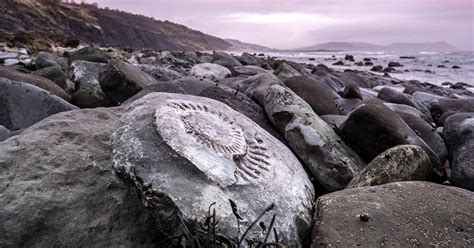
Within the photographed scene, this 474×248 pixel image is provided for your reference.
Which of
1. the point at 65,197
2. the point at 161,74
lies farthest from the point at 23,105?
the point at 161,74

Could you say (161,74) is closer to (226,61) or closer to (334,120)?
(334,120)

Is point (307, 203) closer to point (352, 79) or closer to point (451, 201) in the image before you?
point (451, 201)

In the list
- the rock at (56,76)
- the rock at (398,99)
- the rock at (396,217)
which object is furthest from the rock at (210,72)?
the rock at (396,217)

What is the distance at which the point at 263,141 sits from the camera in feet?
9.82

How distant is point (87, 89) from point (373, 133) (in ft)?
12.1

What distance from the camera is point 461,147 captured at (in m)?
4.03

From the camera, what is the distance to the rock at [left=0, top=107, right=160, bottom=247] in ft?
7.34

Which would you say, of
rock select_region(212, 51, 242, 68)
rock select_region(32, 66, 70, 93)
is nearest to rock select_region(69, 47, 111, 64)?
rock select_region(32, 66, 70, 93)

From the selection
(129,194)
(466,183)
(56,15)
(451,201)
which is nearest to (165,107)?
(129,194)

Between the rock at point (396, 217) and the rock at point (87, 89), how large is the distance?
3.61 metres

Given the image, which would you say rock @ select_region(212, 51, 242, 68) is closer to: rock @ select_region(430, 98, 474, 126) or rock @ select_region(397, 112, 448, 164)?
rock @ select_region(430, 98, 474, 126)

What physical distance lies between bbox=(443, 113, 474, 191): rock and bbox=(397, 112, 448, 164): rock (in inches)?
4.2

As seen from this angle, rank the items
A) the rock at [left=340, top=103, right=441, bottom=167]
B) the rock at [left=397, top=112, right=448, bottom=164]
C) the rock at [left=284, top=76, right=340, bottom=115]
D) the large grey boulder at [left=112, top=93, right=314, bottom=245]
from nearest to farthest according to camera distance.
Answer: the large grey boulder at [left=112, top=93, right=314, bottom=245]
the rock at [left=340, top=103, right=441, bottom=167]
the rock at [left=397, top=112, right=448, bottom=164]
the rock at [left=284, top=76, right=340, bottom=115]

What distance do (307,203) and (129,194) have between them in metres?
1.07
